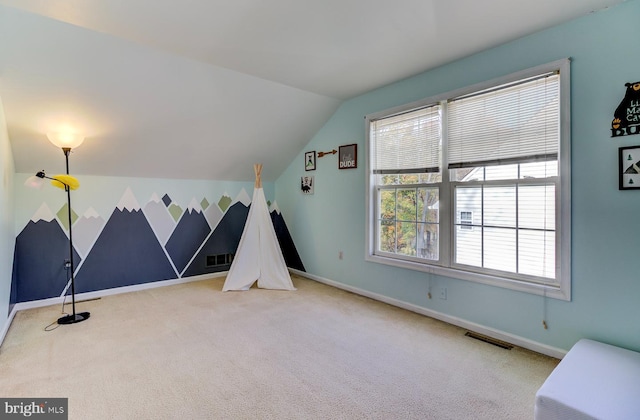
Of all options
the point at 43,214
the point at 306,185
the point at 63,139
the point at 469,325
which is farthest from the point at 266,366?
the point at 43,214

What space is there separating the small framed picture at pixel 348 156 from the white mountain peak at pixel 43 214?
11.1ft

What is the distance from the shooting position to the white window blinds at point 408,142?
3.11 metres

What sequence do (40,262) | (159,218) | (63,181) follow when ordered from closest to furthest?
(63,181), (40,262), (159,218)

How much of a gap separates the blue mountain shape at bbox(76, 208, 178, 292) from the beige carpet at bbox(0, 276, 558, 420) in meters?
0.55

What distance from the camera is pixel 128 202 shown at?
4020 millimetres

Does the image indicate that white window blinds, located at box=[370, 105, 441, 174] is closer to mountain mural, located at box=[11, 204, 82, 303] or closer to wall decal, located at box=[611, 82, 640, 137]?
wall decal, located at box=[611, 82, 640, 137]

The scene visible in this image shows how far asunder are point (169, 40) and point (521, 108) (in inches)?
112

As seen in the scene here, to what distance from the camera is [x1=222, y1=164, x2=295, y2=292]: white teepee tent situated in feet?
13.3

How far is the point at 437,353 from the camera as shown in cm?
238

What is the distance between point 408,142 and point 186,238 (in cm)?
325

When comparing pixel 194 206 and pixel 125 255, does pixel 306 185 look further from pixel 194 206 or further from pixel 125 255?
pixel 125 255

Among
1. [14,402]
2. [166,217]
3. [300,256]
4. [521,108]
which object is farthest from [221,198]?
[521,108]

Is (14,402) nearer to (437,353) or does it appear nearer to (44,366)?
(44,366)

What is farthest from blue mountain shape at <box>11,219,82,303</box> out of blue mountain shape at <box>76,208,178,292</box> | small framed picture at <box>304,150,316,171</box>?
small framed picture at <box>304,150,316,171</box>
